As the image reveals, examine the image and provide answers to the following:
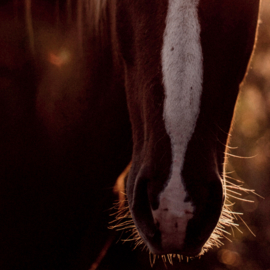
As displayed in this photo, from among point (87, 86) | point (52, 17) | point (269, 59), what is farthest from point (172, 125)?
point (269, 59)

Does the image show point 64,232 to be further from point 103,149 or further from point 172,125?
point 172,125

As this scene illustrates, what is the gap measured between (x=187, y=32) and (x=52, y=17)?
3.49 ft

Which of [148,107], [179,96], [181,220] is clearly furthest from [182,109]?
[181,220]

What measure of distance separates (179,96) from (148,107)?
0.19 meters

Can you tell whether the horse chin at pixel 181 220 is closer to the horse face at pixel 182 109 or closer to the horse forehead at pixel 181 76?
the horse face at pixel 182 109

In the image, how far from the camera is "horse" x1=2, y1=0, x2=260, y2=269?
120cm

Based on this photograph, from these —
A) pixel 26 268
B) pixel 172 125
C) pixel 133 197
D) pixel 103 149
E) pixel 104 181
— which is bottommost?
pixel 26 268

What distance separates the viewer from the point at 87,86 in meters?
1.92

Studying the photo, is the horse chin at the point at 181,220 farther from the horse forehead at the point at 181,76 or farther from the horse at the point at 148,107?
the horse forehead at the point at 181,76

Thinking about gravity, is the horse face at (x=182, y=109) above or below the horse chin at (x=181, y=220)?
above

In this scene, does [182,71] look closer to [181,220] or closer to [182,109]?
[182,109]

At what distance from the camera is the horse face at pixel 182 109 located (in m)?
1.19

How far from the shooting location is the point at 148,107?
53.5 inches

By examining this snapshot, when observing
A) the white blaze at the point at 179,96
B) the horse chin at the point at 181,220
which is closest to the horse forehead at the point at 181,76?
the white blaze at the point at 179,96
